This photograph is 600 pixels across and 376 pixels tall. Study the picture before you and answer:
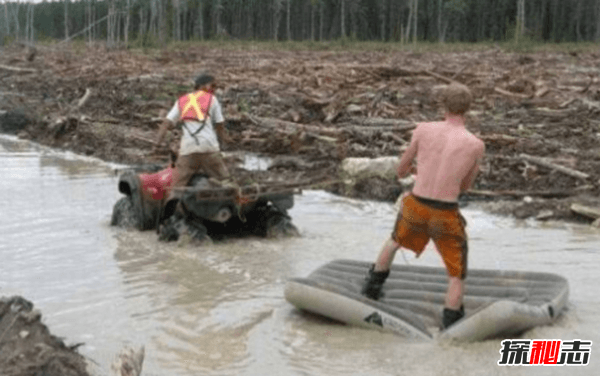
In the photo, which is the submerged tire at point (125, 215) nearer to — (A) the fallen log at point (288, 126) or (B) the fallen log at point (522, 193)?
(B) the fallen log at point (522, 193)

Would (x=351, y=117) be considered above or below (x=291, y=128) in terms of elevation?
above

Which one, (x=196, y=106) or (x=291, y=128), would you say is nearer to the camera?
(x=196, y=106)

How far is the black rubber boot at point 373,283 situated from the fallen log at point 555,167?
6.14 m

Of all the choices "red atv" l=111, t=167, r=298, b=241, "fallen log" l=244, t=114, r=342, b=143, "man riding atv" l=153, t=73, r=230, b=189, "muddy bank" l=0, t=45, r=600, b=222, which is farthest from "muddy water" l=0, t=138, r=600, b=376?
"fallen log" l=244, t=114, r=342, b=143

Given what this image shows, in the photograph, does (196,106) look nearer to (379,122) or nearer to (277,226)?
(277,226)

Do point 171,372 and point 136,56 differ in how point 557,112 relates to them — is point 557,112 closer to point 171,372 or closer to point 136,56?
point 171,372

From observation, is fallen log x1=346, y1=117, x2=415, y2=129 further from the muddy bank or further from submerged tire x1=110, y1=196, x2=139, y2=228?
submerged tire x1=110, y1=196, x2=139, y2=228

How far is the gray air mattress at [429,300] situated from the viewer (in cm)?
601

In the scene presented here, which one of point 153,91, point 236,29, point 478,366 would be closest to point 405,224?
point 478,366

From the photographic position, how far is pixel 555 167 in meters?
12.2

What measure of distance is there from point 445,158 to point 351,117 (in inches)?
464

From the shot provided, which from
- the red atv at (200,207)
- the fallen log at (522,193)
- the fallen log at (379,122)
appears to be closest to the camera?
the red atv at (200,207)

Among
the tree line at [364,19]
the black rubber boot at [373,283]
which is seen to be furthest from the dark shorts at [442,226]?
the tree line at [364,19]

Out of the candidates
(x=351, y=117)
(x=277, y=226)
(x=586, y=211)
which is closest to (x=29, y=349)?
(x=277, y=226)
